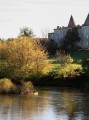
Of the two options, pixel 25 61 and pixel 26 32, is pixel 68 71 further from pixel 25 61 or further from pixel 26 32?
pixel 26 32

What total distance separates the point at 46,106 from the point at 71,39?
98.0 meters

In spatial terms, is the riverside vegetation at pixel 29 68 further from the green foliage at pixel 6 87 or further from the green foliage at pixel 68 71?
the green foliage at pixel 6 87

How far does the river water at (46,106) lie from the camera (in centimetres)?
5556

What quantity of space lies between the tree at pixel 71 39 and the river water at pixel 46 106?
258 feet

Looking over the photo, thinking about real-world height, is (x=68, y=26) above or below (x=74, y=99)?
above

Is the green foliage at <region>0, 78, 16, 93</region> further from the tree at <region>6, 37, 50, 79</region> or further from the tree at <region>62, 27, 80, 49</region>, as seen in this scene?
the tree at <region>62, 27, 80, 49</region>

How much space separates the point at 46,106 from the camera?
6350 cm

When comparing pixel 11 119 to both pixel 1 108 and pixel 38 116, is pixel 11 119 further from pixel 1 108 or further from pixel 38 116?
pixel 1 108

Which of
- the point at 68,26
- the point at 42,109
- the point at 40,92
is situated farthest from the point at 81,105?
the point at 68,26

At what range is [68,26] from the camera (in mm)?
177125

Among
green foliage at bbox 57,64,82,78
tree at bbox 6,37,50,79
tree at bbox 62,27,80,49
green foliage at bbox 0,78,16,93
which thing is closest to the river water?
green foliage at bbox 0,78,16,93

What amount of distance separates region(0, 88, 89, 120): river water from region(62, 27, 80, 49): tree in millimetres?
78741

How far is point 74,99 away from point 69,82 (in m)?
26.8

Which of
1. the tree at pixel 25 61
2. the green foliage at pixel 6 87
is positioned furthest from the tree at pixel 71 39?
the green foliage at pixel 6 87
